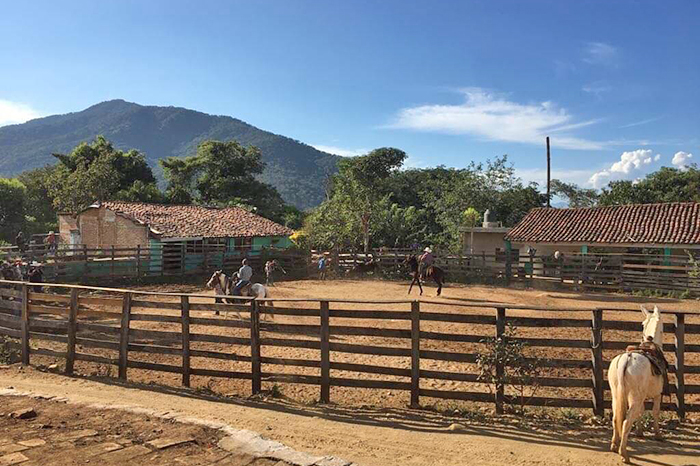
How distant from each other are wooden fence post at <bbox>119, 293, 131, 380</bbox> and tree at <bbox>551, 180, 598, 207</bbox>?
51.1 meters

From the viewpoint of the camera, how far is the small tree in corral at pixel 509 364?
19.7 ft

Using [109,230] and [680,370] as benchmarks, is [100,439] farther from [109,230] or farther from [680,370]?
[109,230]

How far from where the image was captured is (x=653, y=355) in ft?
17.1

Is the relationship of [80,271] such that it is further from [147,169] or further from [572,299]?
[147,169]

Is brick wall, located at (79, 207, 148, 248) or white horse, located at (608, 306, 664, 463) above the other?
brick wall, located at (79, 207, 148, 248)

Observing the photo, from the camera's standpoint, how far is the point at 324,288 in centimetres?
2128

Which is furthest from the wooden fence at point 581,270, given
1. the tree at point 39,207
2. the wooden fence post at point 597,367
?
the tree at point 39,207

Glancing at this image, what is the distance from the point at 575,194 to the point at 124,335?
175 feet

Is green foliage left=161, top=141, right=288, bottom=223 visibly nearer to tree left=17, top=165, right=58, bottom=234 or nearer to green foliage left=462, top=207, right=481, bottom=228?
tree left=17, top=165, right=58, bottom=234

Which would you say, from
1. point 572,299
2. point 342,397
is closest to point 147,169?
point 572,299

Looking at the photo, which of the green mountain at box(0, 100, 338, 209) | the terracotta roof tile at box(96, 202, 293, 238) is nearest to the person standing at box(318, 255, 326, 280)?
the terracotta roof tile at box(96, 202, 293, 238)

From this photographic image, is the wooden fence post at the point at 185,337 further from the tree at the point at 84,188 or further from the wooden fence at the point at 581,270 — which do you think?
the tree at the point at 84,188

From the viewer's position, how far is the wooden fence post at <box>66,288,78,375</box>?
766 centimetres

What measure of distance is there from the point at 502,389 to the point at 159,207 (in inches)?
1117
